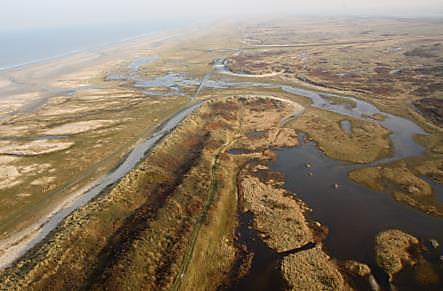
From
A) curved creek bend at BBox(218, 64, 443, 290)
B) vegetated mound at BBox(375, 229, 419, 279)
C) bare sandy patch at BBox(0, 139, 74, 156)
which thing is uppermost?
bare sandy patch at BBox(0, 139, 74, 156)

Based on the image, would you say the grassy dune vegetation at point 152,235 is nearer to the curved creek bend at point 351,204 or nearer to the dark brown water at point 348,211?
the curved creek bend at point 351,204

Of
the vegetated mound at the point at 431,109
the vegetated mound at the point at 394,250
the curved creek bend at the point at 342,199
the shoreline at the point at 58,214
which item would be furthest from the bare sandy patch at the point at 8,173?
the vegetated mound at the point at 431,109

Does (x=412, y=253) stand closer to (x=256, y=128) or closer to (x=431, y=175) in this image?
(x=431, y=175)

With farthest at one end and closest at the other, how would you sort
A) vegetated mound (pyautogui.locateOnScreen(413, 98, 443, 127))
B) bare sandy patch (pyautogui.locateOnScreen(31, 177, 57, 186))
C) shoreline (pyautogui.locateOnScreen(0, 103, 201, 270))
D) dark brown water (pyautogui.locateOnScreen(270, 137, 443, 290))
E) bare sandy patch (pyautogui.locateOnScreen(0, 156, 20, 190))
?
vegetated mound (pyautogui.locateOnScreen(413, 98, 443, 127)) → bare sandy patch (pyautogui.locateOnScreen(0, 156, 20, 190)) → bare sandy patch (pyautogui.locateOnScreen(31, 177, 57, 186)) → shoreline (pyautogui.locateOnScreen(0, 103, 201, 270)) → dark brown water (pyautogui.locateOnScreen(270, 137, 443, 290))

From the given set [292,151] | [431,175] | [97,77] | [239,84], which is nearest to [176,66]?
[97,77]

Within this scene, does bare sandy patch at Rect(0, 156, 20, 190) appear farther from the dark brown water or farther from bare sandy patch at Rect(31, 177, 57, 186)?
the dark brown water

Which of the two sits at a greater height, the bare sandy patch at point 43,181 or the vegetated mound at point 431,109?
the bare sandy patch at point 43,181

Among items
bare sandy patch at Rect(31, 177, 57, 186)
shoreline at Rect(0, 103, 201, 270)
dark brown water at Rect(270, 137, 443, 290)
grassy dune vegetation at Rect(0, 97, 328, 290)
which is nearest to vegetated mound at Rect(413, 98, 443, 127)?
dark brown water at Rect(270, 137, 443, 290)
